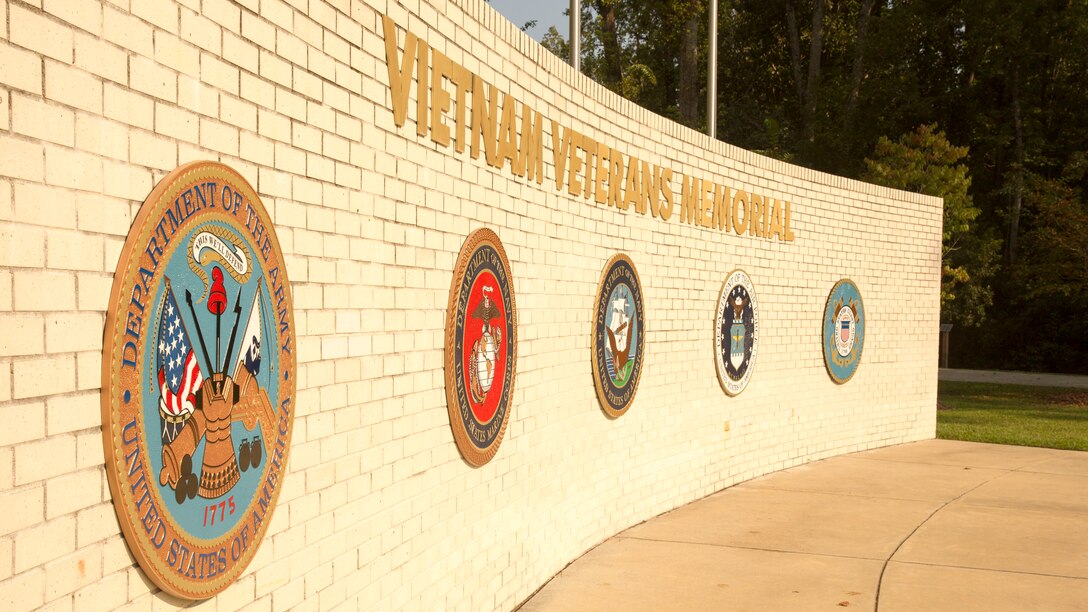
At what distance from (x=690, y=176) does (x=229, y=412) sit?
8.10 metres

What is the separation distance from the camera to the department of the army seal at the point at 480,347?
6519 mm

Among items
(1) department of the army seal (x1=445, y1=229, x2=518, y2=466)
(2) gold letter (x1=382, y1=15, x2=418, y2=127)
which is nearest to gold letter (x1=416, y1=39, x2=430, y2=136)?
(2) gold letter (x1=382, y1=15, x2=418, y2=127)

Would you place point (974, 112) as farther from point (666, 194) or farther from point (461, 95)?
point (461, 95)

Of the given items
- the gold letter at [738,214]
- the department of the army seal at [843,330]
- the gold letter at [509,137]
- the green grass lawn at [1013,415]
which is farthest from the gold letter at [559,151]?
the green grass lawn at [1013,415]

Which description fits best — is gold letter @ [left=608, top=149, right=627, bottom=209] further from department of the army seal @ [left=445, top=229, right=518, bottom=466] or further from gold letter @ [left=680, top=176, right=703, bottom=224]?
department of the army seal @ [left=445, top=229, right=518, bottom=466]

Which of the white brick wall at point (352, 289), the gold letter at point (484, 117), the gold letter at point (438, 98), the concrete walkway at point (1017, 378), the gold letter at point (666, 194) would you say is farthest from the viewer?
the concrete walkway at point (1017, 378)

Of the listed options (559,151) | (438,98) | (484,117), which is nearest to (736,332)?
(559,151)

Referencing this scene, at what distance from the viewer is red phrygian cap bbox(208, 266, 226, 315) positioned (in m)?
3.98

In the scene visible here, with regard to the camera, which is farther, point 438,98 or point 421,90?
point 438,98

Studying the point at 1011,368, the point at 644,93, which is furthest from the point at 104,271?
the point at 644,93

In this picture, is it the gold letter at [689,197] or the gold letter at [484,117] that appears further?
the gold letter at [689,197]

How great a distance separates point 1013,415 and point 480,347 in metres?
16.9

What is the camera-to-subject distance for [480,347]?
6.91 meters

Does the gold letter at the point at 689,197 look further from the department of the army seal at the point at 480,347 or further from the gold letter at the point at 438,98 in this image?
the gold letter at the point at 438,98
